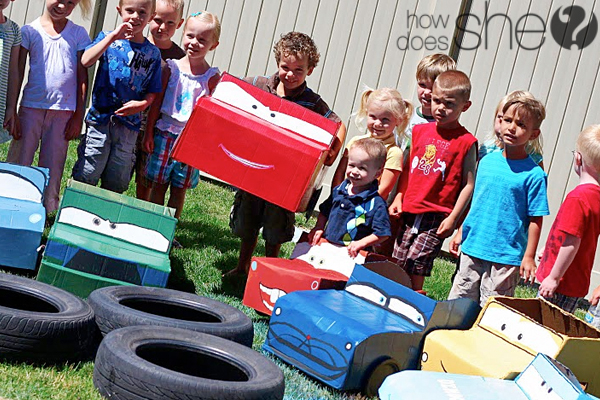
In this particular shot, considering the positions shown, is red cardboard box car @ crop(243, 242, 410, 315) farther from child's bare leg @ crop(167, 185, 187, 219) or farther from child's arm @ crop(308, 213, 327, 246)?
child's bare leg @ crop(167, 185, 187, 219)

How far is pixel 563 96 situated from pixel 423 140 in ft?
9.77

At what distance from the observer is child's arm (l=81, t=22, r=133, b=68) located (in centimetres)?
505

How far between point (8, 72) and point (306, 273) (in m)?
2.43

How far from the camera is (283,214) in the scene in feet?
17.4

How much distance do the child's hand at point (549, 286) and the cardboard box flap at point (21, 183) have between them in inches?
111

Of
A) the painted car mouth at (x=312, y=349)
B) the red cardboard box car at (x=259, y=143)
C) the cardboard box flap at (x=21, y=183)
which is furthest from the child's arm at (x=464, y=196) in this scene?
the cardboard box flap at (x=21, y=183)

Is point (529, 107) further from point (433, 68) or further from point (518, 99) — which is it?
point (433, 68)

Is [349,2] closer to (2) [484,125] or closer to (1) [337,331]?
(2) [484,125]

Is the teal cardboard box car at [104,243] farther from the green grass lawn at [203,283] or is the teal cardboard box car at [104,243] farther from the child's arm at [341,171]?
the child's arm at [341,171]

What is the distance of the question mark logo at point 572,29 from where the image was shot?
734cm

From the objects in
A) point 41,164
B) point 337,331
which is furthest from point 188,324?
point 41,164

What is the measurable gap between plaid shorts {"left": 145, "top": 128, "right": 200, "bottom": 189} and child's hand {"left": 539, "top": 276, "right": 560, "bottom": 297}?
8.07 ft

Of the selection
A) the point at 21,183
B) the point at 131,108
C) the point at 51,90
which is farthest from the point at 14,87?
the point at 21,183

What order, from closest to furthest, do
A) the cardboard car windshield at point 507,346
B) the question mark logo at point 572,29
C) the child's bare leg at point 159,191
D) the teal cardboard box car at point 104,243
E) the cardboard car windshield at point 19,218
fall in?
the cardboard car windshield at point 507,346 < the teal cardboard box car at point 104,243 < the cardboard car windshield at point 19,218 < the child's bare leg at point 159,191 < the question mark logo at point 572,29
